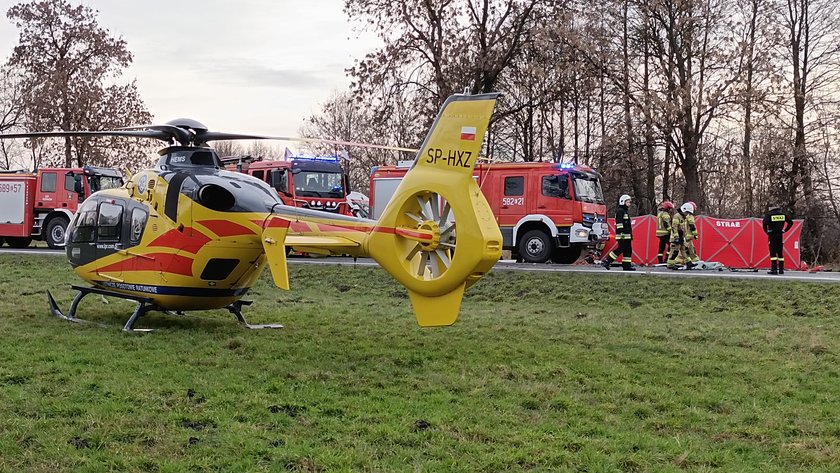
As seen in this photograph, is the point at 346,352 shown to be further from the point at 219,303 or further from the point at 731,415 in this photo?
the point at 731,415

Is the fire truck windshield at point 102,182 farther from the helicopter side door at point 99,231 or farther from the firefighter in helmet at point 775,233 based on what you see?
the firefighter in helmet at point 775,233

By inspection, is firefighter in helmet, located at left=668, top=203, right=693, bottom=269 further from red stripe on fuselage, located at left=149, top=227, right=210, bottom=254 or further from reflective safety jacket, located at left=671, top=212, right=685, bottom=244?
red stripe on fuselage, located at left=149, top=227, right=210, bottom=254

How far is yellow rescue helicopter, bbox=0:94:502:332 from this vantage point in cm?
841

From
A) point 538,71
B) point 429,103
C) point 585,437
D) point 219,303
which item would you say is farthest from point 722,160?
point 585,437

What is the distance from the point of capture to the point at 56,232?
91.7ft

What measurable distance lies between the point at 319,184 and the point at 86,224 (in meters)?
15.0

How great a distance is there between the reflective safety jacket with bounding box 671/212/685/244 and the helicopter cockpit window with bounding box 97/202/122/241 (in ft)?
47.7

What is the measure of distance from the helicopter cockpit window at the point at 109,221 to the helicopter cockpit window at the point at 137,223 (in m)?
0.38

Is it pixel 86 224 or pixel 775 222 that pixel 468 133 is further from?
pixel 775 222

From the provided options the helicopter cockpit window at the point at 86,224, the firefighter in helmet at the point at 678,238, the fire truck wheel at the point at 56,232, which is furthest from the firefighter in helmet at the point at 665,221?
the fire truck wheel at the point at 56,232

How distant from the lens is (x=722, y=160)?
34.0 meters

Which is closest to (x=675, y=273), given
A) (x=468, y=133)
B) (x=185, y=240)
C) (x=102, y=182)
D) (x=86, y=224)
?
(x=468, y=133)

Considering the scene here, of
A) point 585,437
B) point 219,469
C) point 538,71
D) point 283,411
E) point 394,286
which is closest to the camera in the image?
point 219,469

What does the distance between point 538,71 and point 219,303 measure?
21334mm
